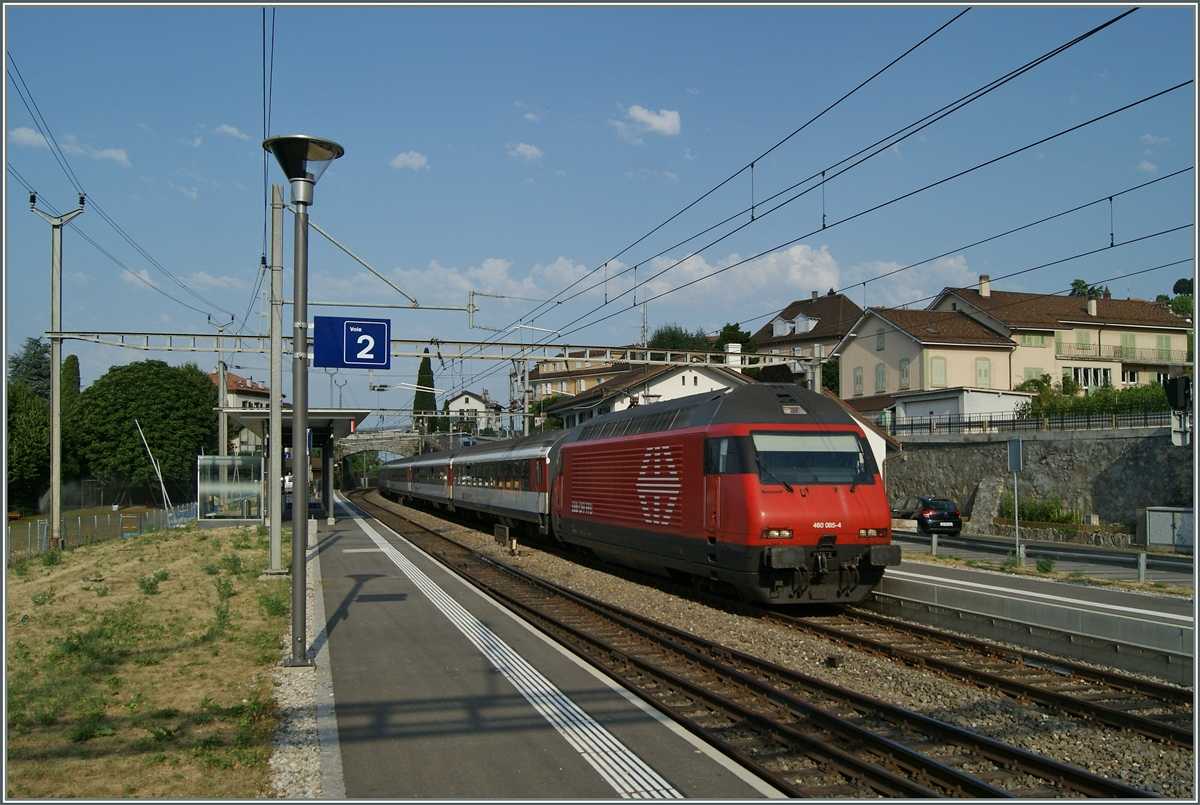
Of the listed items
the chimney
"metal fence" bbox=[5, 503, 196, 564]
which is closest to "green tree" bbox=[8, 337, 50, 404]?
"metal fence" bbox=[5, 503, 196, 564]

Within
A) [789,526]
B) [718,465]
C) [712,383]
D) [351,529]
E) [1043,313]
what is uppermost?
[1043,313]

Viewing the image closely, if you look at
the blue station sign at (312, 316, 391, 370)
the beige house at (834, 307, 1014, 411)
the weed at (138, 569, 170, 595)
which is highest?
the beige house at (834, 307, 1014, 411)

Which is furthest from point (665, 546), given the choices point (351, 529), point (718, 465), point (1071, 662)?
point (351, 529)

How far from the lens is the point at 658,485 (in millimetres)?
15844

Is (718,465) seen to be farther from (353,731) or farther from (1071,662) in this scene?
(353,731)

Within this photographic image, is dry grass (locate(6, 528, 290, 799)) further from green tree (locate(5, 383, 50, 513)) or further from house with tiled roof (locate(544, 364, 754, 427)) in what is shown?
green tree (locate(5, 383, 50, 513))

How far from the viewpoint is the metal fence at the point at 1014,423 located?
3139 centimetres

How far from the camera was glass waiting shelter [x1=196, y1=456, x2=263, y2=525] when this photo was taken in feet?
94.7

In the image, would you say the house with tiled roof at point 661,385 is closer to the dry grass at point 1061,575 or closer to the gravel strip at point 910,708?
the dry grass at point 1061,575

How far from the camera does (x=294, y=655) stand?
9.92 metres

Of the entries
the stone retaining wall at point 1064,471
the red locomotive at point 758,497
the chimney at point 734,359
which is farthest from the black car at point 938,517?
the red locomotive at point 758,497

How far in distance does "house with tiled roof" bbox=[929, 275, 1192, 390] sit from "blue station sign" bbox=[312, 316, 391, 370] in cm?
4518

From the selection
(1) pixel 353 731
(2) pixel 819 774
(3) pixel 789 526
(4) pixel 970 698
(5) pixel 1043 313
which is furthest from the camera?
(5) pixel 1043 313

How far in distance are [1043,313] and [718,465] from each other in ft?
163
